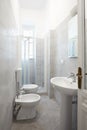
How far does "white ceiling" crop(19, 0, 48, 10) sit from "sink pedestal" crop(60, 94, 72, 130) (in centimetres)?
360

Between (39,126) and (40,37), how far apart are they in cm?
325

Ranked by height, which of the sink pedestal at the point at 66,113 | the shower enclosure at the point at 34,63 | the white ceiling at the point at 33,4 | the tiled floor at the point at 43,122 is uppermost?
the white ceiling at the point at 33,4

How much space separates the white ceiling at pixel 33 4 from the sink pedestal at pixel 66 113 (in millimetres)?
3605

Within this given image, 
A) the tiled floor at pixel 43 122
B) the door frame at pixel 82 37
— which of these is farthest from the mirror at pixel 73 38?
the tiled floor at pixel 43 122

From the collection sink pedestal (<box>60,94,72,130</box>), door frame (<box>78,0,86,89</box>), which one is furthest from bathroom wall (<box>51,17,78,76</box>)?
door frame (<box>78,0,86,89</box>)

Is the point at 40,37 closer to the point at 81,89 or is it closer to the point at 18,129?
the point at 18,129

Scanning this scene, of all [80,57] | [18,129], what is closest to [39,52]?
[18,129]

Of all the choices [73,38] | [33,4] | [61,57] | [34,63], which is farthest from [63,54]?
[33,4]

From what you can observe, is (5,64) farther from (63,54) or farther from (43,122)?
(63,54)

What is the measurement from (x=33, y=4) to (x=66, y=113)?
389 cm

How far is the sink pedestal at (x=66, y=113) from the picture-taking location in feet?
5.97

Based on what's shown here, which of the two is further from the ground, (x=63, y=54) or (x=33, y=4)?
(x=33, y=4)

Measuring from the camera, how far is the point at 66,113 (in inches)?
73.2

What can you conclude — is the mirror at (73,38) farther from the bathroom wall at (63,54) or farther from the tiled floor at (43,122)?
the tiled floor at (43,122)
